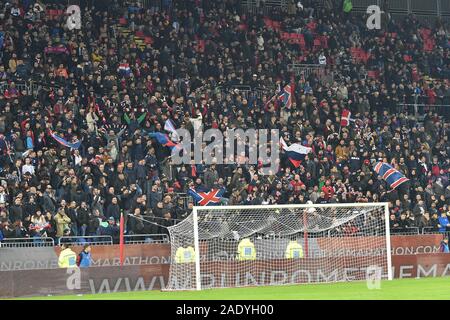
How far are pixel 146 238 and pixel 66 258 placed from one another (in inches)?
152

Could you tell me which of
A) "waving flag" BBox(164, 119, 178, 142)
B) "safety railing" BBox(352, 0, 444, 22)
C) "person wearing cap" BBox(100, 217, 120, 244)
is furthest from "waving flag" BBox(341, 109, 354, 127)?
"person wearing cap" BBox(100, 217, 120, 244)

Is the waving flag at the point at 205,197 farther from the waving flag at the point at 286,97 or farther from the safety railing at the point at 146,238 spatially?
the waving flag at the point at 286,97

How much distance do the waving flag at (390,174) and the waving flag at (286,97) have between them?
420cm

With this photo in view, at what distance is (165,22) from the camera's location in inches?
1646

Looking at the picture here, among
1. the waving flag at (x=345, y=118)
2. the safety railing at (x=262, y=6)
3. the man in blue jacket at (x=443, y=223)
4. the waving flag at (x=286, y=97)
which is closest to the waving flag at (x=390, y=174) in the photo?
the man in blue jacket at (x=443, y=223)

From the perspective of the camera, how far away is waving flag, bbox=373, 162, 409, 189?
38969 millimetres

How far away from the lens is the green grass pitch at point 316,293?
80.5 ft

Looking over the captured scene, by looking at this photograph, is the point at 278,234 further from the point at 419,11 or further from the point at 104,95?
the point at 419,11

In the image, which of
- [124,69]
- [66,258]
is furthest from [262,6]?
[66,258]

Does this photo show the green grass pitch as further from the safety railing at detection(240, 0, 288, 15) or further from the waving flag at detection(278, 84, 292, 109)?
the safety railing at detection(240, 0, 288, 15)

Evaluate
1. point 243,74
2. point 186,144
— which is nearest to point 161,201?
point 186,144

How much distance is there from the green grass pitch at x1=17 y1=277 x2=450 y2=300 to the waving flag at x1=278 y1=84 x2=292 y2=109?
12613mm

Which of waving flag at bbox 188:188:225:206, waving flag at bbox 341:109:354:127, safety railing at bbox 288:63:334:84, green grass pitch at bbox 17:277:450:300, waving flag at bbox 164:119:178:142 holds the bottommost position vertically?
green grass pitch at bbox 17:277:450:300
